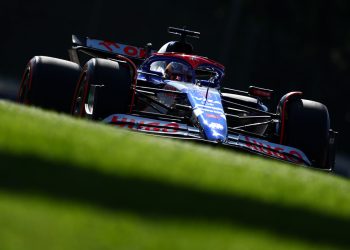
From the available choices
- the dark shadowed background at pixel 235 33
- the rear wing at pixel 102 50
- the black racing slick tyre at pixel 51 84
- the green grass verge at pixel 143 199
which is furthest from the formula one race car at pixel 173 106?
the dark shadowed background at pixel 235 33

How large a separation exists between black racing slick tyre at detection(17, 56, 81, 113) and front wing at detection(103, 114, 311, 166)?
104 centimetres

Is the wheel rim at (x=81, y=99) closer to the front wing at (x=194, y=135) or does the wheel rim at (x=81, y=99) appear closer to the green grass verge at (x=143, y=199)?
the front wing at (x=194, y=135)

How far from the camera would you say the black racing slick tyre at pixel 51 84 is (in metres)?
11.5

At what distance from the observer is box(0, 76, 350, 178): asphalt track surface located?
A: 26.1 meters

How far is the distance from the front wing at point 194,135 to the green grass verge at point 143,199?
378 cm

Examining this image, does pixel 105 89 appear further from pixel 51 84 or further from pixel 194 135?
pixel 194 135

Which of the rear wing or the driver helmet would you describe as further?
the rear wing

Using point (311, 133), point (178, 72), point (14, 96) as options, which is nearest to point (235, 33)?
point (14, 96)

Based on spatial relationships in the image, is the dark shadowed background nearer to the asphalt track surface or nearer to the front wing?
the asphalt track surface

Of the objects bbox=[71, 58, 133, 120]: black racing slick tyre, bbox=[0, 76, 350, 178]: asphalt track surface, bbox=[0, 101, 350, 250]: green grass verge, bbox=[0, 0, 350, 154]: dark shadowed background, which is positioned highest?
bbox=[0, 101, 350, 250]: green grass verge

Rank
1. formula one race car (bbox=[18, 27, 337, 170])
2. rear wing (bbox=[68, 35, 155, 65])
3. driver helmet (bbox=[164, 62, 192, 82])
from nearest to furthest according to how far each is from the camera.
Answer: formula one race car (bbox=[18, 27, 337, 170])
driver helmet (bbox=[164, 62, 192, 82])
rear wing (bbox=[68, 35, 155, 65])

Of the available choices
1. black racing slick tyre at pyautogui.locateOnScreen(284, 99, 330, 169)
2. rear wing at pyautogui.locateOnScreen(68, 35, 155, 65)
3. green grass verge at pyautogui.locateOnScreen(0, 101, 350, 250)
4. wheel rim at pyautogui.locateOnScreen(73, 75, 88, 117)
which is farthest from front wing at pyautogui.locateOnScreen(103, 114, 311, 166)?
green grass verge at pyautogui.locateOnScreen(0, 101, 350, 250)

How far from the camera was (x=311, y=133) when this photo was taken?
11.5 metres

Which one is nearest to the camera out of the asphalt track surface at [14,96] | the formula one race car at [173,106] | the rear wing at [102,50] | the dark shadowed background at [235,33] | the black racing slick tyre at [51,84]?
the formula one race car at [173,106]
